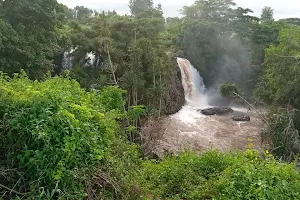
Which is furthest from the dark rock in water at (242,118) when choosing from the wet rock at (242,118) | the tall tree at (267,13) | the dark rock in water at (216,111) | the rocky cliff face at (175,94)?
the tall tree at (267,13)

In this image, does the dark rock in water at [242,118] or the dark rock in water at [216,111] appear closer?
the dark rock in water at [242,118]

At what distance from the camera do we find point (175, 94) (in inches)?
867

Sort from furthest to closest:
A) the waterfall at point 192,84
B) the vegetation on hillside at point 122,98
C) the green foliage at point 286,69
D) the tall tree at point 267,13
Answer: the tall tree at point 267,13 → the waterfall at point 192,84 → the green foliage at point 286,69 → the vegetation on hillside at point 122,98

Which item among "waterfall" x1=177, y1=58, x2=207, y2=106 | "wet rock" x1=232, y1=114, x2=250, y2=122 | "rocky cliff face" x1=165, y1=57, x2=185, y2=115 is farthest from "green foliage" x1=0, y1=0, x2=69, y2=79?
"waterfall" x1=177, y1=58, x2=207, y2=106

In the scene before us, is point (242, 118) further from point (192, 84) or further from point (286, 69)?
point (286, 69)

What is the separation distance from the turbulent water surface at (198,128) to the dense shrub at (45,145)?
9.58 meters

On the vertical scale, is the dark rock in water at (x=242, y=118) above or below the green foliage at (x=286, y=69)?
below

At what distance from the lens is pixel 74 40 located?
674 inches

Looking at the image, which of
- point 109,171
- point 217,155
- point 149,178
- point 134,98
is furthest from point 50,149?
point 134,98

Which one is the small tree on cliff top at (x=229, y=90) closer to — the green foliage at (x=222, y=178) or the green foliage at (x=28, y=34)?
the green foliage at (x=28, y=34)

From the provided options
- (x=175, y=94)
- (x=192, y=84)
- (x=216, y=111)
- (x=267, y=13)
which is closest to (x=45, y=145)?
(x=175, y=94)

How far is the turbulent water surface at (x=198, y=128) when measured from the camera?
52.9ft

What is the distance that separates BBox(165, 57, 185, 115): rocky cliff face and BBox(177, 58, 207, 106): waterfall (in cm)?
101

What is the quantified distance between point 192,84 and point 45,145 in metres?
21.9
